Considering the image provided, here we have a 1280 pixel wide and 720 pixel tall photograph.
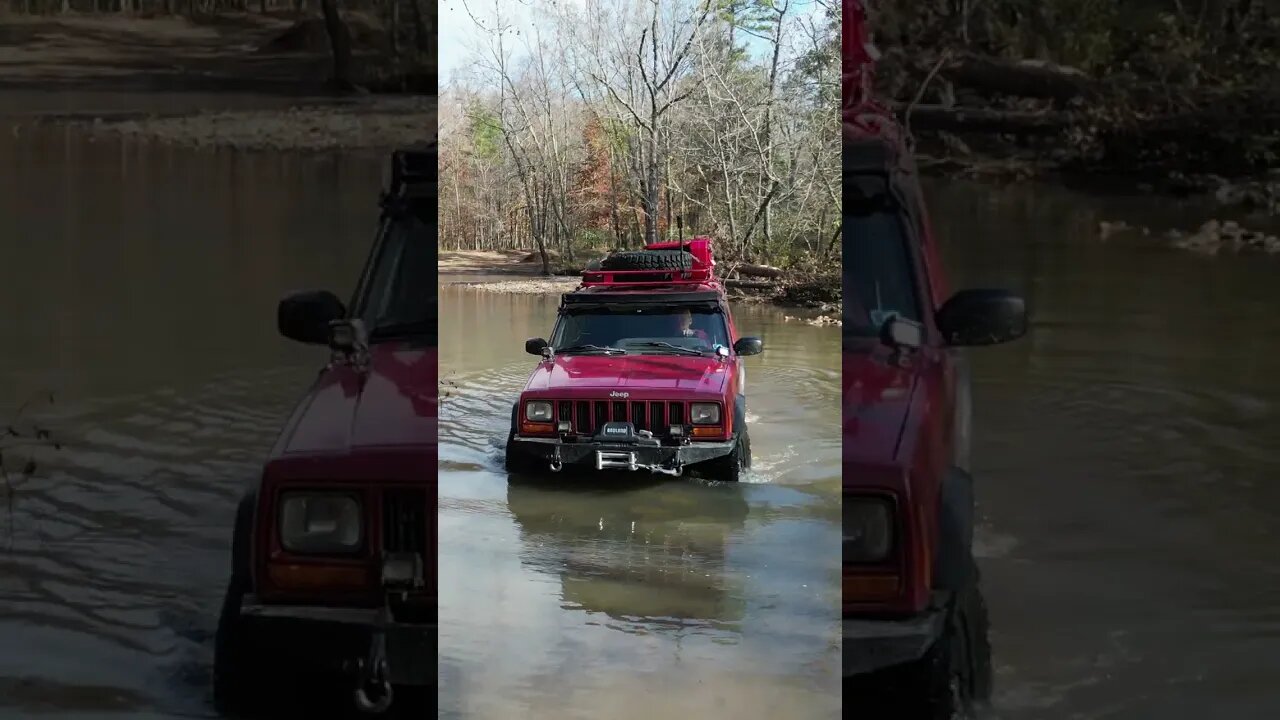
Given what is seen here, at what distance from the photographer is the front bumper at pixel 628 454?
5.87 metres

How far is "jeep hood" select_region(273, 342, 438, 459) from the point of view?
2.21m

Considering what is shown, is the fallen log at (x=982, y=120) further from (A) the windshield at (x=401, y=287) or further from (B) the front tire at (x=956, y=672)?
(A) the windshield at (x=401, y=287)

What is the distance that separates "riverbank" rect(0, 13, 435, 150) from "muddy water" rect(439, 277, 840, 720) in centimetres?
228

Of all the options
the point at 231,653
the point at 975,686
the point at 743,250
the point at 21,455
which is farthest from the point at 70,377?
the point at 743,250

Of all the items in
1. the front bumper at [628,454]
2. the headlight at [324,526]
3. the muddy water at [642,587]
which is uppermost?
the headlight at [324,526]

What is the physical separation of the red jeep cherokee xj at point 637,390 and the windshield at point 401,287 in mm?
3633

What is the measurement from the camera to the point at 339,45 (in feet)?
7.82

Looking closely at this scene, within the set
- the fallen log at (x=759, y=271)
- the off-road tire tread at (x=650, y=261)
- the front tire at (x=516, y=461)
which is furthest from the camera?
the fallen log at (x=759, y=271)

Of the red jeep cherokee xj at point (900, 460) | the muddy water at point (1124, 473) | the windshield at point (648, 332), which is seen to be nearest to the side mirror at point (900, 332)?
the red jeep cherokee xj at point (900, 460)

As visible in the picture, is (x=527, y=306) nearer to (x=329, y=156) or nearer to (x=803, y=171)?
(x=803, y=171)

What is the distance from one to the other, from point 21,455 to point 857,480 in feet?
7.38

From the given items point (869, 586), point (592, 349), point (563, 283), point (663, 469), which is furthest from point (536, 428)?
point (563, 283)

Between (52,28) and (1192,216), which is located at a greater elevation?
(52,28)

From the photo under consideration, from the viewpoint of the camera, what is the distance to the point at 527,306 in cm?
1340
